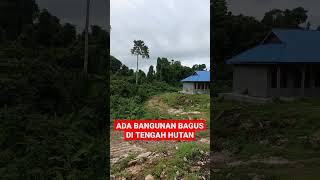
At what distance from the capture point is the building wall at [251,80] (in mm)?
22742

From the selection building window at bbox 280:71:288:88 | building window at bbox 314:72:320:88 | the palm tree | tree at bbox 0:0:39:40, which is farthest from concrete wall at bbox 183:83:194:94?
tree at bbox 0:0:39:40

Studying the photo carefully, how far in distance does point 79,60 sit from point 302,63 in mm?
10437

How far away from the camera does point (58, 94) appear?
14609 mm

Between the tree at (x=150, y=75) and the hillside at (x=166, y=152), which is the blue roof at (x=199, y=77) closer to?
the hillside at (x=166, y=152)

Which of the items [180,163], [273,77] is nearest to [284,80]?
[273,77]

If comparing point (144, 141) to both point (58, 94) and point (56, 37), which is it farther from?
point (56, 37)

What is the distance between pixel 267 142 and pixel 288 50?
11.5 m

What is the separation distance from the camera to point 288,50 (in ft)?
75.8

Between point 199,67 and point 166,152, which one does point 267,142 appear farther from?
point 199,67

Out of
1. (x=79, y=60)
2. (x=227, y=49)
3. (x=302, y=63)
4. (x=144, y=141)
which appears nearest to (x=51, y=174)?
(x=144, y=141)

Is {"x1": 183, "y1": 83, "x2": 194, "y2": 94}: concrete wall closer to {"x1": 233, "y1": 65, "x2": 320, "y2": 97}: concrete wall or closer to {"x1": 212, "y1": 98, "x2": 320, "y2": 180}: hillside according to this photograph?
{"x1": 212, "y1": 98, "x2": 320, "y2": 180}: hillside

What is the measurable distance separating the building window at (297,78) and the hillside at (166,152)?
1594 centimetres

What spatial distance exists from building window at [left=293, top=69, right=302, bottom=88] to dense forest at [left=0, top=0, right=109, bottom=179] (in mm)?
10255

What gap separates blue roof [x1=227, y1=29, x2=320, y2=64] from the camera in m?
22.1
